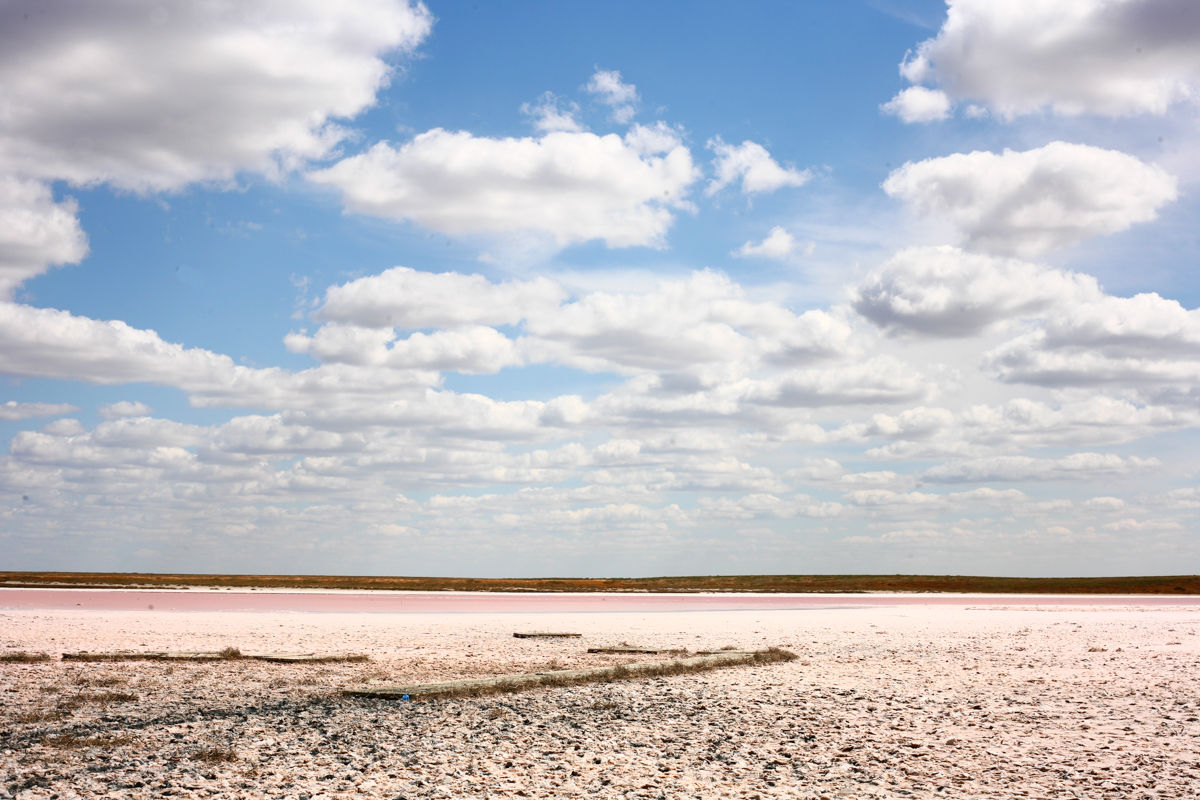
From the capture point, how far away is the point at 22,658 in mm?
20016

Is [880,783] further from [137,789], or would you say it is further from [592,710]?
[137,789]

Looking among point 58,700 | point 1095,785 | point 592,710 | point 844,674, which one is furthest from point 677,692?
point 58,700

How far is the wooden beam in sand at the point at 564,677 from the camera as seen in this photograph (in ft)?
49.9

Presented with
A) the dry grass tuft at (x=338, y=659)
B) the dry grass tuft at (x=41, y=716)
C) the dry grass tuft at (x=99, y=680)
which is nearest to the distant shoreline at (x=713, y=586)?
the dry grass tuft at (x=338, y=659)

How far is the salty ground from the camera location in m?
9.94

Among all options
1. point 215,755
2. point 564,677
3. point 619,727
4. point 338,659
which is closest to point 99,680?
point 338,659

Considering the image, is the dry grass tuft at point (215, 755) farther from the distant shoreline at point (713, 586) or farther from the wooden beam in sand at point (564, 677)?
the distant shoreline at point (713, 586)

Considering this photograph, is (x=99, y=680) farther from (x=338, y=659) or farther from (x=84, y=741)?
(x=84, y=741)

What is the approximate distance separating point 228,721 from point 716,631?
1997cm

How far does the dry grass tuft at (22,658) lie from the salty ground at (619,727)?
0.47 meters

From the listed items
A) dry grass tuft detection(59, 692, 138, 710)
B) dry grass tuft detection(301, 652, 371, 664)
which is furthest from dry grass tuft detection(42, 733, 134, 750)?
dry grass tuft detection(301, 652, 371, 664)

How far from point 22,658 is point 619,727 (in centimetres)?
1505

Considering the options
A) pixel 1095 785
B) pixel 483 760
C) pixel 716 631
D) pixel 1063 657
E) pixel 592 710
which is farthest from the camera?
pixel 716 631

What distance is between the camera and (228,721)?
1309 centimetres
